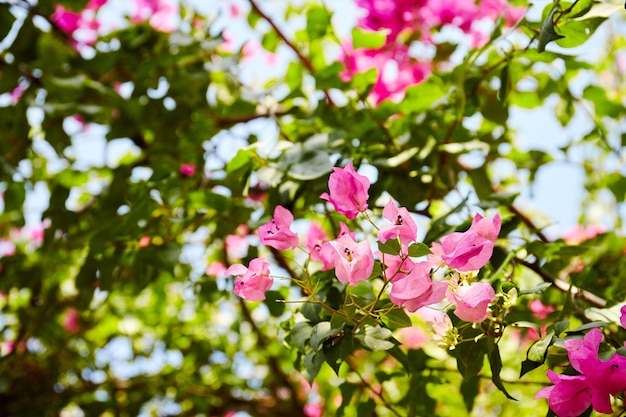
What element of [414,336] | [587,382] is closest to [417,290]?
[587,382]

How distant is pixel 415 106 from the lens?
2.84 feet

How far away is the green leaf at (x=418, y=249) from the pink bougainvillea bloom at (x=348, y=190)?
6cm

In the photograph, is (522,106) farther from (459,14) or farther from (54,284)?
(54,284)

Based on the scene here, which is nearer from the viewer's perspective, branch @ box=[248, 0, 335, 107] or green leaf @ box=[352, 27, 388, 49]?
green leaf @ box=[352, 27, 388, 49]

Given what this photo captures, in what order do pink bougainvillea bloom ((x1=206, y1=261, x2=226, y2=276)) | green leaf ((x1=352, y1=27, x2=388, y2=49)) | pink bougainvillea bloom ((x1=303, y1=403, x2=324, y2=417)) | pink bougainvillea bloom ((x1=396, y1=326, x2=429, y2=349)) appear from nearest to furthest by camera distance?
green leaf ((x1=352, y1=27, x2=388, y2=49)) → pink bougainvillea bloom ((x1=206, y1=261, x2=226, y2=276)) → pink bougainvillea bloom ((x1=303, y1=403, x2=324, y2=417)) → pink bougainvillea bloom ((x1=396, y1=326, x2=429, y2=349))

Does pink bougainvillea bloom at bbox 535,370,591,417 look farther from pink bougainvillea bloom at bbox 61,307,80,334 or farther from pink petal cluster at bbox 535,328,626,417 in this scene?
pink bougainvillea bloom at bbox 61,307,80,334

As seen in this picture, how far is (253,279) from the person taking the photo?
0.50 metres

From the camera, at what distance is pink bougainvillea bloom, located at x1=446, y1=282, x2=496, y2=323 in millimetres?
451

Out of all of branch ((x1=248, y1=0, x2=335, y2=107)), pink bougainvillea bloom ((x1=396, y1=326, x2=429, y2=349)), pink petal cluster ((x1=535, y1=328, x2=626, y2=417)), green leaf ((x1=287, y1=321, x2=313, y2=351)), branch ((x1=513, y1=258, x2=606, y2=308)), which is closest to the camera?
pink petal cluster ((x1=535, y1=328, x2=626, y2=417))

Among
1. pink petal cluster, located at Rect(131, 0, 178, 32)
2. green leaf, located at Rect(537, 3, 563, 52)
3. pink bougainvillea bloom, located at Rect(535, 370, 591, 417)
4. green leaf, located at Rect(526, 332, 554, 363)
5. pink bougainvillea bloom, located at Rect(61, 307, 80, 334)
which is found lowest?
pink bougainvillea bloom, located at Rect(61, 307, 80, 334)

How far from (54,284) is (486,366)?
0.85 metres

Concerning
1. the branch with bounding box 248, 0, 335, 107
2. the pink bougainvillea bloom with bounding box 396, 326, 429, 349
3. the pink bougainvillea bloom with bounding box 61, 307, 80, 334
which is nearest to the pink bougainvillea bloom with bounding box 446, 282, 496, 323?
the branch with bounding box 248, 0, 335, 107

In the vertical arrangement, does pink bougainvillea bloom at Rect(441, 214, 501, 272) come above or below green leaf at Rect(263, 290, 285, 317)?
above

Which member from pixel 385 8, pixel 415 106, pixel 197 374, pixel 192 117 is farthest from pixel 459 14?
pixel 197 374
